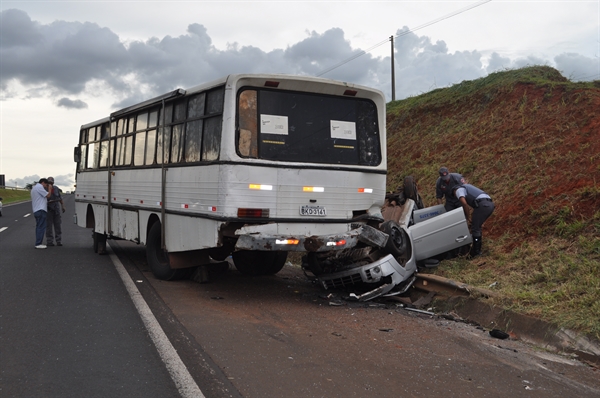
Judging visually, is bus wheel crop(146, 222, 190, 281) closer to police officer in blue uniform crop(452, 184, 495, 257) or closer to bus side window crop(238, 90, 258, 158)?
bus side window crop(238, 90, 258, 158)

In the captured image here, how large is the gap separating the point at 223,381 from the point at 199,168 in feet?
14.5

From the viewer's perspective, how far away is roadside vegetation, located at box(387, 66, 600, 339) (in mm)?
8023

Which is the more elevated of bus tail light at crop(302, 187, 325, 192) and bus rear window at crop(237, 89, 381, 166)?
bus rear window at crop(237, 89, 381, 166)

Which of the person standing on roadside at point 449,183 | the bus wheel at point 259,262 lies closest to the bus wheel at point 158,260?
the bus wheel at point 259,262

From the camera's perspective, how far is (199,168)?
9008 millimetres

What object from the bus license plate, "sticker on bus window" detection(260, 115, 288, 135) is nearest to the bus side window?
"sticker on bus window" detection(260, 115, 288, 135)

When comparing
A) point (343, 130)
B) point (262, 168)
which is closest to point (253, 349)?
point (262, 168)

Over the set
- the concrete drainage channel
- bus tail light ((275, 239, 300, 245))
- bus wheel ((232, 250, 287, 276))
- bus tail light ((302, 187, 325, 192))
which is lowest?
the concrete drainage channel

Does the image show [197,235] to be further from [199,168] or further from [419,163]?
[419,163]

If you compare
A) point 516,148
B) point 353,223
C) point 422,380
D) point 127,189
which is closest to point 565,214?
point 353,223

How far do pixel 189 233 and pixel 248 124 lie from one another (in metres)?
1.97

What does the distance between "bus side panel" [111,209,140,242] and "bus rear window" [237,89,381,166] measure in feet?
13.5

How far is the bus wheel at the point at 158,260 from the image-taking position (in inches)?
412

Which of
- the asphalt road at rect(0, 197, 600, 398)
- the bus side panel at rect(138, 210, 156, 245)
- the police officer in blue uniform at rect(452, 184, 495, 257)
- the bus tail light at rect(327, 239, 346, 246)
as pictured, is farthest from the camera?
the bus side panel at rect(138, 210, 156, 245)
